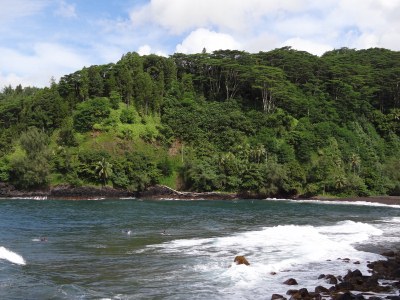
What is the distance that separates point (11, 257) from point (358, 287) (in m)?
19.5

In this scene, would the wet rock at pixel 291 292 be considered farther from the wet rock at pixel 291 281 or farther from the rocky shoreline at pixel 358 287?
the wet rock at pixel 291 281

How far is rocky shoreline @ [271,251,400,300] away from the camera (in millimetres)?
17328

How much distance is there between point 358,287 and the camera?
19.0 meters

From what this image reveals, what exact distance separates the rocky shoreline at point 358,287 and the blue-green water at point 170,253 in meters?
0.87

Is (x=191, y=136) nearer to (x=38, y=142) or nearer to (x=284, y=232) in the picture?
(x=38, y=142)

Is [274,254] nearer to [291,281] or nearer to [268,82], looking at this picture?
[291,281]

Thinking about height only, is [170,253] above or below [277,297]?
below

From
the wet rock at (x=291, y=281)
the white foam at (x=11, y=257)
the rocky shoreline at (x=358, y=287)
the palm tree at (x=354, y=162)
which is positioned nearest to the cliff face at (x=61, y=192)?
the palm tree at (x=354, y=162)

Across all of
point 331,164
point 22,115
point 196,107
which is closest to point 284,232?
point 331,164

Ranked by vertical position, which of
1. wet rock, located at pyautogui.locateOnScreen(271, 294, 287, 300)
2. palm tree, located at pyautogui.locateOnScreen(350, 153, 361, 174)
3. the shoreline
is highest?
palm tree, located at pyautogui.locateOnScreen(350, 153, 361, 174)

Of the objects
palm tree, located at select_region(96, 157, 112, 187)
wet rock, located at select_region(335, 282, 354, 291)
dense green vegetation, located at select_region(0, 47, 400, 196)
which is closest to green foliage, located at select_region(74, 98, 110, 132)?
dense green vegetation, located at select_region(0, 47, 400, 196)

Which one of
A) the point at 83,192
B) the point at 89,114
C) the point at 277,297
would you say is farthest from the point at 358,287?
the point at 89,114

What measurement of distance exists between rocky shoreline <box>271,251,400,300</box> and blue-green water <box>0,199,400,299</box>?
0.87m

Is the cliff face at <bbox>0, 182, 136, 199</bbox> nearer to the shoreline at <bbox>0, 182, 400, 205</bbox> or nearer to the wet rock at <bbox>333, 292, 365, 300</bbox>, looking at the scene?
the shoreline at <bbox>0, 182, 400, 205</bbox>
